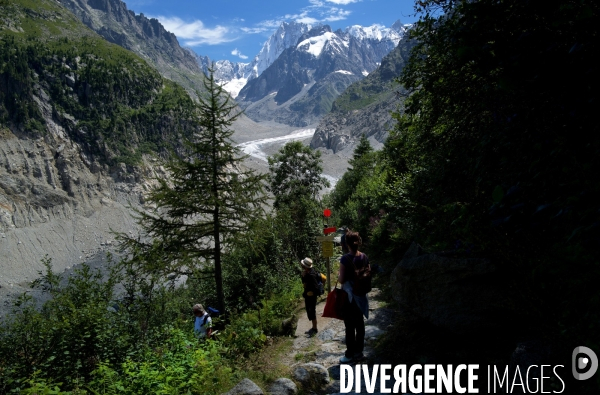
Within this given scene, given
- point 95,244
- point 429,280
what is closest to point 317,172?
point 429,280

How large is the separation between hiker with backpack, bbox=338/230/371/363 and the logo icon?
107 inches

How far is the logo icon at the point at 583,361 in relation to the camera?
10.8ft

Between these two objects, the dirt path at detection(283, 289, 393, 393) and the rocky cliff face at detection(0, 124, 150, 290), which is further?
the rocky cliff face at detection(0, 124, 150, 290)

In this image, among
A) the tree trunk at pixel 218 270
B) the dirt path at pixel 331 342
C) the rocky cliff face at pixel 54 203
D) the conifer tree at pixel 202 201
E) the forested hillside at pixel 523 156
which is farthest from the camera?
the rocky cliff face at pixel 54 203

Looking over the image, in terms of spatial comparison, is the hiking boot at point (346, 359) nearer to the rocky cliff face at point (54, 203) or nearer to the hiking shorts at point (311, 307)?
the hiking shorts at point (311, 307)

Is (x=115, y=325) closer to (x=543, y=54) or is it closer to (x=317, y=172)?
(x=543, y=54)

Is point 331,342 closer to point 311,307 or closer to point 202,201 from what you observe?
point 311,307

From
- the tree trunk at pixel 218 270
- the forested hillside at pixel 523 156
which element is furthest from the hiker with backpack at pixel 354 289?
the tree trunk at pixel 218 270

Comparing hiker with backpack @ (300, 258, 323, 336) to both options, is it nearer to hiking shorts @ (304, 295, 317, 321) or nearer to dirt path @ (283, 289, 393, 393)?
hiking shorts @ (304, 295, 317, 321)

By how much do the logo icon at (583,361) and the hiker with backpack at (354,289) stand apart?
8.88 feet

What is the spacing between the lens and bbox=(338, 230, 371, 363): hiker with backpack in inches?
222

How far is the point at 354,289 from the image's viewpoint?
18.5 feet

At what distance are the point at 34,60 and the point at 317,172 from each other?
5320 inches

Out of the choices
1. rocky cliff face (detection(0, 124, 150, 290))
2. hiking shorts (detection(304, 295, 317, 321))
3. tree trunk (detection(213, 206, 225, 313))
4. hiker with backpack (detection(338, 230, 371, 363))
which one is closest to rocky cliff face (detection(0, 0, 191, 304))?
rocky cliff face (detection(0, 124, 150, 290))
